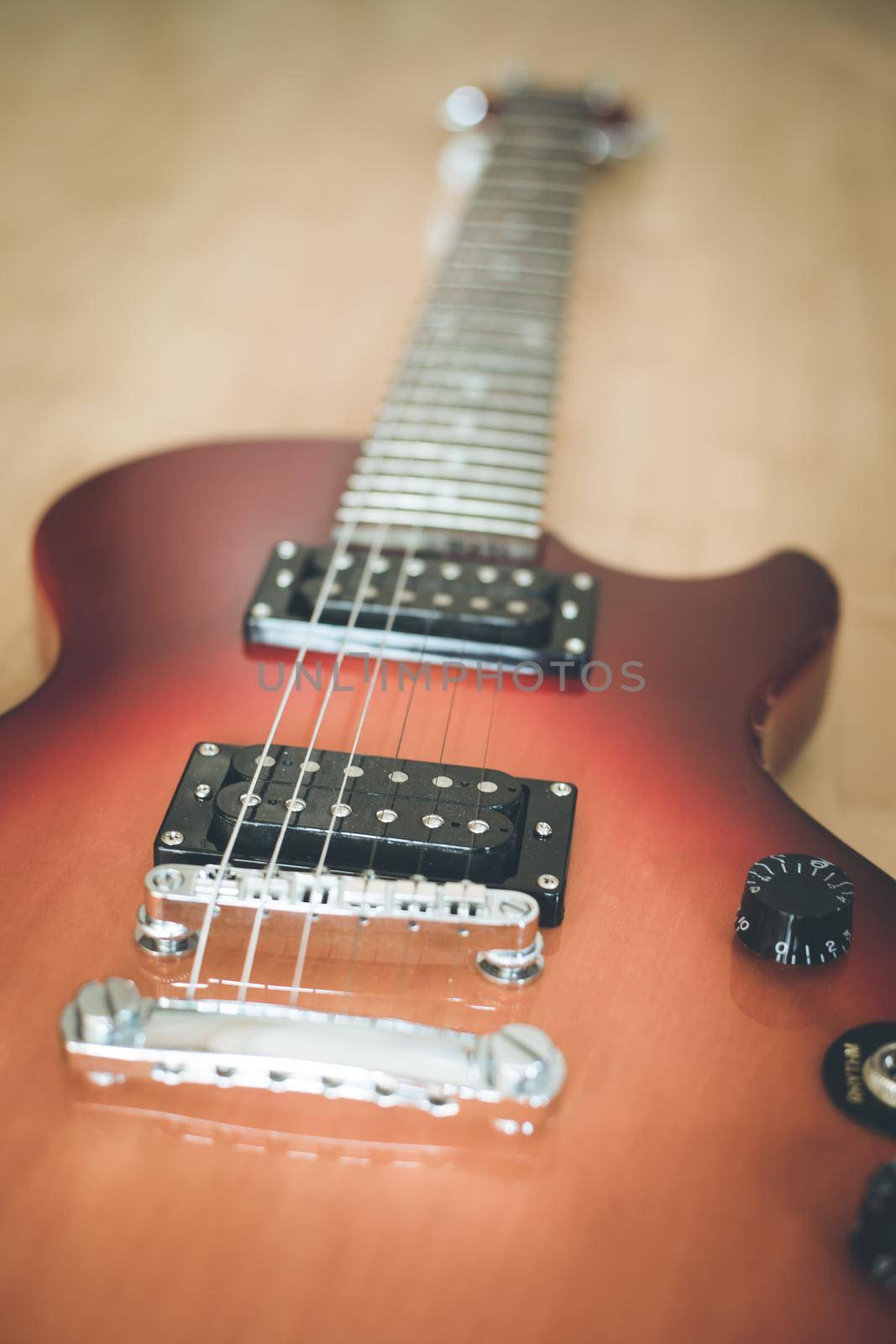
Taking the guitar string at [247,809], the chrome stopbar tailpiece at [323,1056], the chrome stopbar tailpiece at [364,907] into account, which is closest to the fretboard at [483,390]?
the guitar string at [247,809]

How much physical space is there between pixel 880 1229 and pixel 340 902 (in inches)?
13.8

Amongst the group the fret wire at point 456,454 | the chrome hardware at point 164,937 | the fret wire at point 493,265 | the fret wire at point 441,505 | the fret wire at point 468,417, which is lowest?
the chrome hardware at point 164,937

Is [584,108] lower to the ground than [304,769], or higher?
higher

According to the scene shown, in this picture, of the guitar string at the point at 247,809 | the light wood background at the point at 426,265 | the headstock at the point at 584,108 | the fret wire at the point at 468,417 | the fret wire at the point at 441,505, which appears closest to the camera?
the guitar string at the point at 247,809

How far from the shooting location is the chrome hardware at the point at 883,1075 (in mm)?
702

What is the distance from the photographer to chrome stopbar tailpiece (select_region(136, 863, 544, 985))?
0.79 meters

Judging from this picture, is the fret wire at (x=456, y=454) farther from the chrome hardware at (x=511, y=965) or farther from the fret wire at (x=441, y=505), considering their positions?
the chrome hardware at (x=511, y=965)

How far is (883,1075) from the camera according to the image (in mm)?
706

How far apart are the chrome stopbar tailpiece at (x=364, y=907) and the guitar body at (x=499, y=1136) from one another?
0.02 m

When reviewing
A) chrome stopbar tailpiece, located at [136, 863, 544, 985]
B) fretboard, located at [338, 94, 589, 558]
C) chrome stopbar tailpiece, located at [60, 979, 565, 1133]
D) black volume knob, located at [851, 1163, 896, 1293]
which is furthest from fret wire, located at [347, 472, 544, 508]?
black volume knob, located at [851, 1163, 896, 1293]

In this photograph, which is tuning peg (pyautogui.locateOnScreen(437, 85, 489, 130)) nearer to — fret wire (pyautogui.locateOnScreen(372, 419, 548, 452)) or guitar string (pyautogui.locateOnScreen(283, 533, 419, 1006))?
fret wire (pyautogui.locateOnScreen(372, 419, 548, 452))

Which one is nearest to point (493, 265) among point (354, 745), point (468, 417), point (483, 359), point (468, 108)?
point (483, 359)

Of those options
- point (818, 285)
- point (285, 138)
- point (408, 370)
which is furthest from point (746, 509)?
point (285, 138)

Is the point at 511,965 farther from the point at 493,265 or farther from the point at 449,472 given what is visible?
the point at 493,265
